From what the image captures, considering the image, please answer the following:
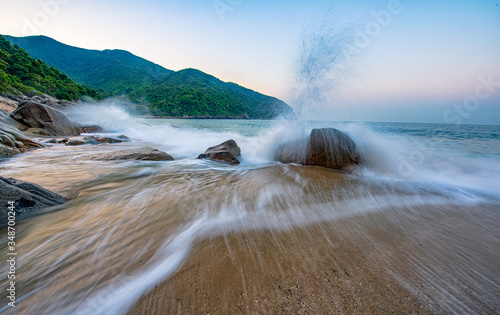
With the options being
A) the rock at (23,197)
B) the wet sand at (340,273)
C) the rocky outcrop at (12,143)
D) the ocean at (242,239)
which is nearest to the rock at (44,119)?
the rocky outcrop at (12,143)

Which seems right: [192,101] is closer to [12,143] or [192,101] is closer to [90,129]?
[90,129]

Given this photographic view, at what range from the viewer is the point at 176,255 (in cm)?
171

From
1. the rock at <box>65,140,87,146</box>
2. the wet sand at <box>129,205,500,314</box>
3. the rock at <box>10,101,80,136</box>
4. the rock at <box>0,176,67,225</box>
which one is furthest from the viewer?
the rock at <box>10,101,80,136</box>

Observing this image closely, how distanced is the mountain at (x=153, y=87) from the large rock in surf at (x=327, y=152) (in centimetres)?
3806

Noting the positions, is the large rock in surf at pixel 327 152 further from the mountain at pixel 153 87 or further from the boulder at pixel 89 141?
the mountain at pixel 153 87

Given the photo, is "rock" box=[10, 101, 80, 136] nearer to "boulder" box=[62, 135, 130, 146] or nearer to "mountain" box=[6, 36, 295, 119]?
"boulder" box=[62, 135, 130, 146]

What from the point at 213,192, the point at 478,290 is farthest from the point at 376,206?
the point at 213,192

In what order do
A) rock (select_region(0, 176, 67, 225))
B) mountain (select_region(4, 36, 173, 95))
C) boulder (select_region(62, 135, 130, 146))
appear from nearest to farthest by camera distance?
rock (select_region(0, 176, 67, 225)) < boulder (select_region(62, 135, 130, 146)) < mountain (select_region(4, 36, 173, 95))

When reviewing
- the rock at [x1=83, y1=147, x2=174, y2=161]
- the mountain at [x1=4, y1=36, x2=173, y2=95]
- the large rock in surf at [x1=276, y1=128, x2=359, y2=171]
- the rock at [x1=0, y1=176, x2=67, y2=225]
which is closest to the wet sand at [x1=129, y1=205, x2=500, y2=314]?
the rock at [x1=0, y1=176, x2=67, y2=225]

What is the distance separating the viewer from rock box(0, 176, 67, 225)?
214 centimetres

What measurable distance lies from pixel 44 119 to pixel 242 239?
14.4 metres

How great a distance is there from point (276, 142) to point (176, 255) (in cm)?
633

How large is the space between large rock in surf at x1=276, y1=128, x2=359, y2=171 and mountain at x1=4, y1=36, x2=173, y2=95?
90886mm

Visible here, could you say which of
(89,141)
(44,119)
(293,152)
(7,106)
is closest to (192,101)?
(7,106)
